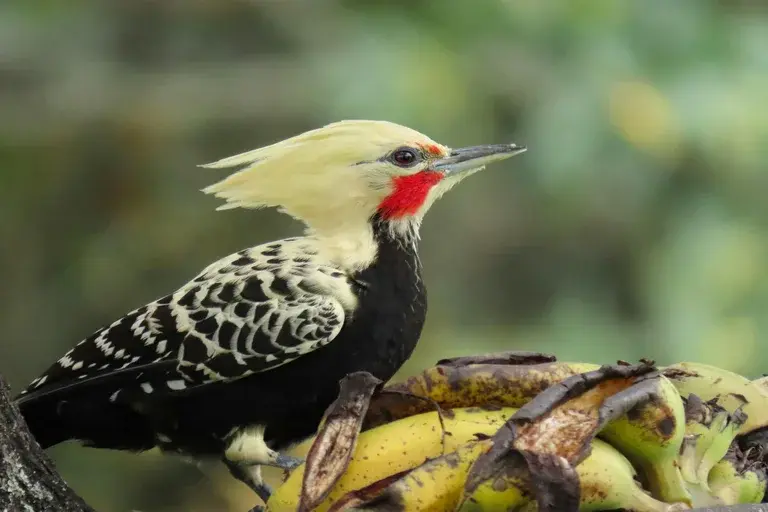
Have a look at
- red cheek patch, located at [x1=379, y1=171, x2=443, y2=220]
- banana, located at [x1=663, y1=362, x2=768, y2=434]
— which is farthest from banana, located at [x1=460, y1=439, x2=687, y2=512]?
red cheek patch, located at [x1=379, y1=171, x2=443, y2=220]

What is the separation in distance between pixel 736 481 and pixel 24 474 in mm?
588

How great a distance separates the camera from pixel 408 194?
1.24m

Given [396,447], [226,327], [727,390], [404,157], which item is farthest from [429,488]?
[404,157]

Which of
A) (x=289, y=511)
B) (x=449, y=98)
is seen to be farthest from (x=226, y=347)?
(x=449, y=98)

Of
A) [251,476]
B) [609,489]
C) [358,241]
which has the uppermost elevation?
[358,241]

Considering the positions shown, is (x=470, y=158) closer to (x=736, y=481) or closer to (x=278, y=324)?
(x=278, y=324)

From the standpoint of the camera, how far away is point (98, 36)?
113 inches

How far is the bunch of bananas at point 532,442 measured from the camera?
0.77m

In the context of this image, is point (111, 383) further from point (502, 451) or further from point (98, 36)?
point (98, 36)

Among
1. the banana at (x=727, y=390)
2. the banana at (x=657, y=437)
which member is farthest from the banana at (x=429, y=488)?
the banana at (x=727, y=390)

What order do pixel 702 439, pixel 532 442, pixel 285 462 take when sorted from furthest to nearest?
pixel 285 462 → pixel 702 439 → pixel 532 442

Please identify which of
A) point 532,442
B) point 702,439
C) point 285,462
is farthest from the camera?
point 285,462

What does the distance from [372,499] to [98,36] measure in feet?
7.65

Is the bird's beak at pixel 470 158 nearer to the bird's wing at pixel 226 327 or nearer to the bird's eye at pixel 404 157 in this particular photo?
the bird's eye at pixel 404 157
